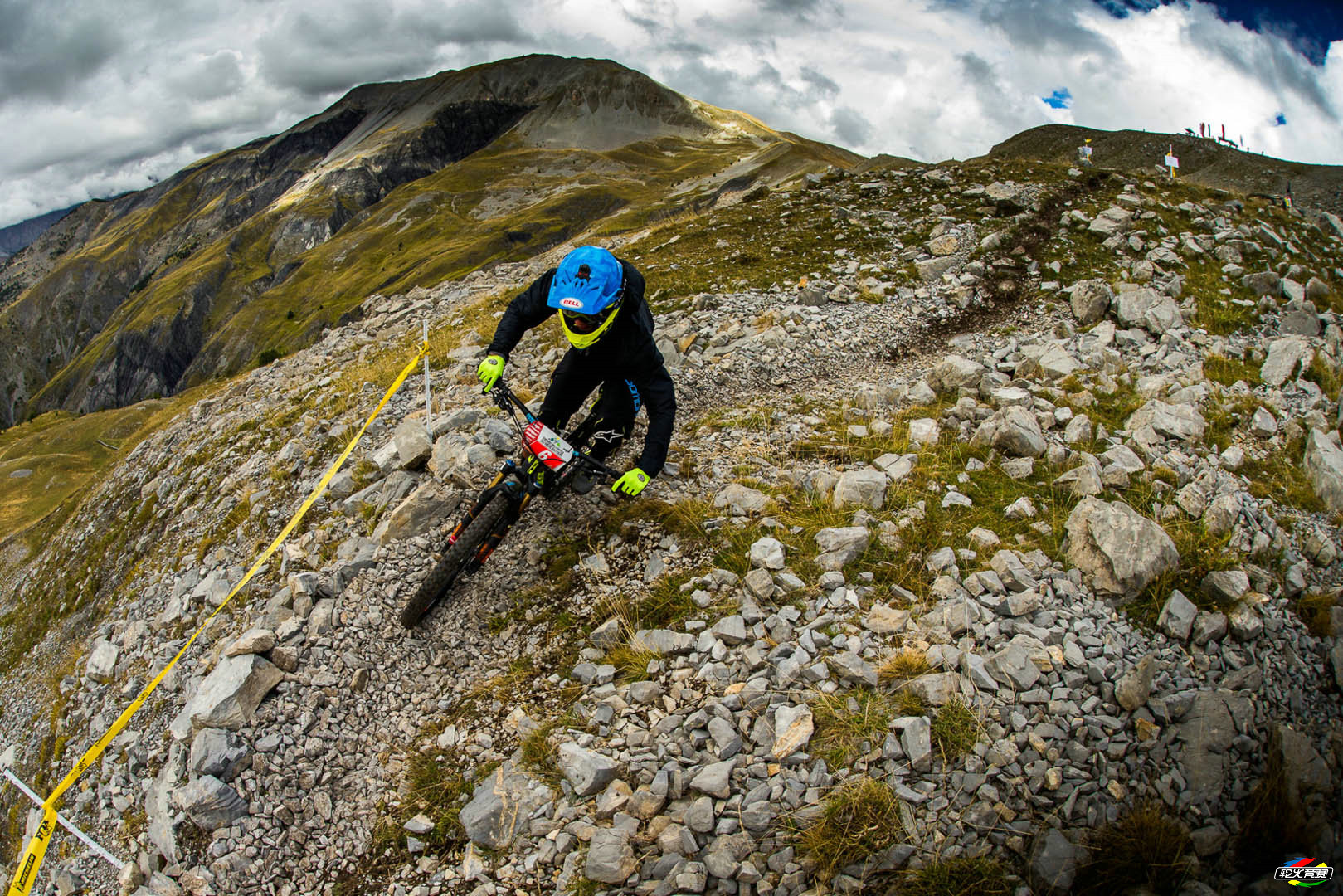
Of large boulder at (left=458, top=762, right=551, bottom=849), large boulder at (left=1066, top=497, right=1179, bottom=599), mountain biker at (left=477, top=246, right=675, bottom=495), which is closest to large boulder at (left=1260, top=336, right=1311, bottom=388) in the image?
large boulder at (left=1066, top=497, right=1179, bottom=599)

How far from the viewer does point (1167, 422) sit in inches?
324

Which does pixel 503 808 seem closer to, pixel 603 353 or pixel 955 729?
pixel 955 729

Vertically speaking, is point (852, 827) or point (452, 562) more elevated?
point (452, 562)

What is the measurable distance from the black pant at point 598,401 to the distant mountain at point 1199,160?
126 ft

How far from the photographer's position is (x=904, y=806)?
4.34m

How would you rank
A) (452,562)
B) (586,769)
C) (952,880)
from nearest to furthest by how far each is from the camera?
(952,880)
(586,769)
(452,562)

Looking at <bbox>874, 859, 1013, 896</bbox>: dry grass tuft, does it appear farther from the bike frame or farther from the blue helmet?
the blue helmet

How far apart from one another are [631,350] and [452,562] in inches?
130

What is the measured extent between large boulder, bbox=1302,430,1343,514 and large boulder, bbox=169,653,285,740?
1232cm

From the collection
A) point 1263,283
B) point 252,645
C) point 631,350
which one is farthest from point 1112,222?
point 252,645

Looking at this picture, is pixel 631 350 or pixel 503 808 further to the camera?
pixel 631 350

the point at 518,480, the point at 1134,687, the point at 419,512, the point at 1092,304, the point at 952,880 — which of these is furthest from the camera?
the point at 1092,304

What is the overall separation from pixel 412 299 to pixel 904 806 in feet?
91.3

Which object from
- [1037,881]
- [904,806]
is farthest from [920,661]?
[1037,881]
